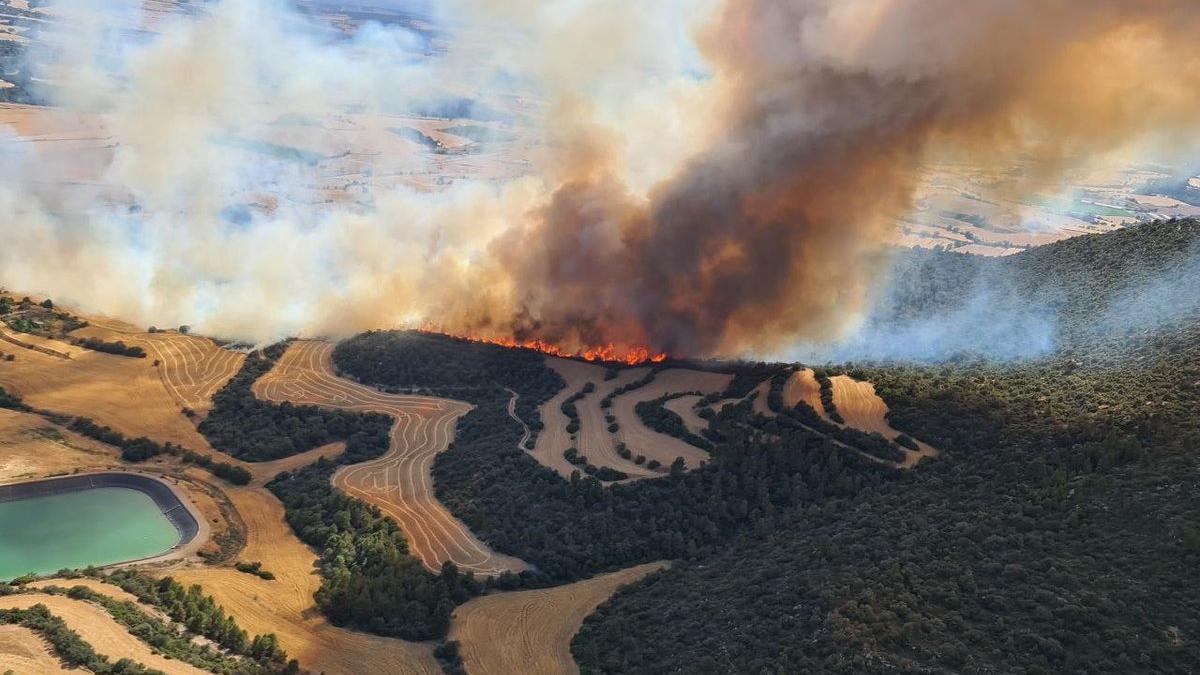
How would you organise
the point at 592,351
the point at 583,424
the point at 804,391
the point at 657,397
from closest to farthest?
the point at 804,391, the point at 583,424, the point at 657,397, the point at 592,351

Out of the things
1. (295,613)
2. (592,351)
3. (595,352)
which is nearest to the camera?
(295,613)

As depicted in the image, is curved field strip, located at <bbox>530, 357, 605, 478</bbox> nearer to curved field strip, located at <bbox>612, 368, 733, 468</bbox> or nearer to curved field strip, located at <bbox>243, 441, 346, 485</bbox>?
curved field strip, located at <bbox>612, 368, 733, 468</bbox>

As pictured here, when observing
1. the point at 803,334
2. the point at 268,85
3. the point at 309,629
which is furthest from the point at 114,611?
the point at 268,85

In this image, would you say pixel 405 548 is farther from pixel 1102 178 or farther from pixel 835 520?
pixel 1102 178

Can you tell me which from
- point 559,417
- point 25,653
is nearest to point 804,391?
point 559,417

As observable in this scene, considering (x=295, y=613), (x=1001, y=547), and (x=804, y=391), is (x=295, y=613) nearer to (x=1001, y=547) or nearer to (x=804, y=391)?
(x=804, y=391)

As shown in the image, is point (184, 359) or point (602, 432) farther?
point (184, 359)
